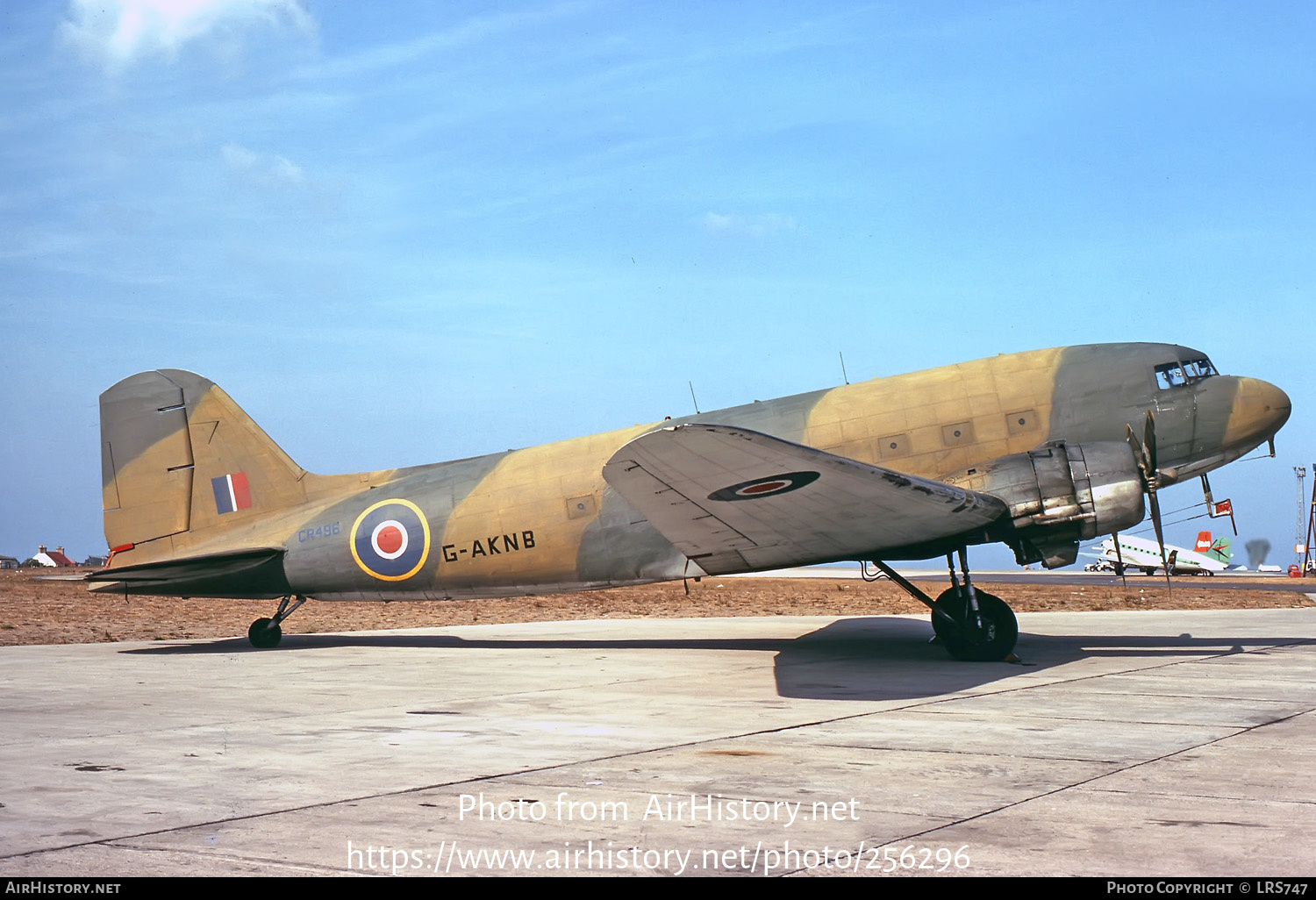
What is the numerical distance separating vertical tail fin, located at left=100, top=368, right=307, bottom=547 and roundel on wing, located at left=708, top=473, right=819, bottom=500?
9.94m

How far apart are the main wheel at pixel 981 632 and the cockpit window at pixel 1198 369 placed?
4.89 meters

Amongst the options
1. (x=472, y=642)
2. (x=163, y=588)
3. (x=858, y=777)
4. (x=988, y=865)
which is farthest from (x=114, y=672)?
(x=988, y=865)

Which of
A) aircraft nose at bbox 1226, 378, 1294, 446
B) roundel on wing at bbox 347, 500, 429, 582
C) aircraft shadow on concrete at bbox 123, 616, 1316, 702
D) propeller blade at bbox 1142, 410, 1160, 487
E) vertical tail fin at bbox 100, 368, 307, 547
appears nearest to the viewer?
aircraft shadow on concrete at bbox 123, 616, 1316, 702

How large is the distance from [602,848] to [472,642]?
14857 mm

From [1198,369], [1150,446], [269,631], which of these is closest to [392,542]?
[269,631]

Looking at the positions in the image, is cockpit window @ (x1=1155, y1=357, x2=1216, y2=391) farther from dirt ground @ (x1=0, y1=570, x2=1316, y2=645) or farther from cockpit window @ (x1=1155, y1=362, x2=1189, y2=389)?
dirt ground @ (x1=0, y1=570, x2=1316, y2=645)

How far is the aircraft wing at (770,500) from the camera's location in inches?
464

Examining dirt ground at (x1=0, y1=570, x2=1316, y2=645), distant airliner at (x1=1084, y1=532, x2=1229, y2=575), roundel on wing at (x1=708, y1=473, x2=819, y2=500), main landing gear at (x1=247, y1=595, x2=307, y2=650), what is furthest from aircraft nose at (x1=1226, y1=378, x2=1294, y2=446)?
Result: distant airliner at (x1=1084, y1=532, x2=1229, y2=575)

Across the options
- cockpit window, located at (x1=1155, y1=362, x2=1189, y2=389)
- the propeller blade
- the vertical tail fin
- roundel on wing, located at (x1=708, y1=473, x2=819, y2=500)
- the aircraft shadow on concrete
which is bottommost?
the aircraft shadow on concrete

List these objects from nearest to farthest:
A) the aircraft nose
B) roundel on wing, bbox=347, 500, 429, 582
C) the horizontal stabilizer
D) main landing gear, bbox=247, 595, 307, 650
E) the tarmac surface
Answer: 1. the tarmac surface
2. the aircraft nose
3. roundel on wing, bbox=347, 500, 429, 582
4. the horizontal stabilizer
5. main landing gear, bbox=247, 595, 307, 650

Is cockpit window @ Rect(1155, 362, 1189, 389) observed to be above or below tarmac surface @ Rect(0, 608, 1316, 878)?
above

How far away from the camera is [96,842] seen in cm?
534

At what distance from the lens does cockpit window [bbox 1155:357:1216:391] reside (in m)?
16.1

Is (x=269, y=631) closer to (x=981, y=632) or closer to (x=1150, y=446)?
(x=981, y=632)
